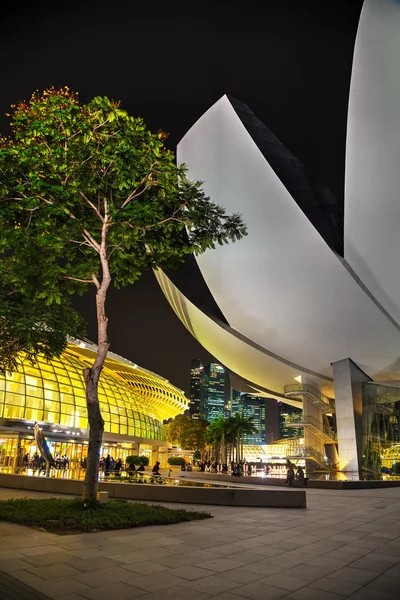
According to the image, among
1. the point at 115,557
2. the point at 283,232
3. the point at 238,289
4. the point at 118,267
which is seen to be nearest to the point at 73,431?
the point at 238,289

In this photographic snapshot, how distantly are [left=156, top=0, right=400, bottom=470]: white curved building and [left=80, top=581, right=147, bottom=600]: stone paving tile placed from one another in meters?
20.9

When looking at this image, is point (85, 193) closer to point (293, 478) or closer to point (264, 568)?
point (264, 568)

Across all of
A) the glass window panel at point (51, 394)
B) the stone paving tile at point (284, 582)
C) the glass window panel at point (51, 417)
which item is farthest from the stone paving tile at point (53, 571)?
the glass window panel at point (51, 394)

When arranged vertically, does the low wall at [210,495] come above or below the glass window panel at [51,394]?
below

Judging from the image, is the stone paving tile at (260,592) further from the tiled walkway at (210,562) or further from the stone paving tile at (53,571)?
the stone paving tile at (53,571)

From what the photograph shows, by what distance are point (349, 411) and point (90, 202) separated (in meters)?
28.2

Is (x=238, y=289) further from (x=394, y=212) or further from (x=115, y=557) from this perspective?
(x=115, y=557)

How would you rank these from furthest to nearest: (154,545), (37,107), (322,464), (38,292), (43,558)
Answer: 1. (322,464)
2. (38,292)
3. (37,107)
4. (154,545)
5. (43,558)

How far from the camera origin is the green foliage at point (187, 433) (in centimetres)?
8344

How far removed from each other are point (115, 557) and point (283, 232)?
25.0 m

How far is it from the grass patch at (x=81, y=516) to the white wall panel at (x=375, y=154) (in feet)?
60.5

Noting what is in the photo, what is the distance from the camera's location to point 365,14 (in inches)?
722

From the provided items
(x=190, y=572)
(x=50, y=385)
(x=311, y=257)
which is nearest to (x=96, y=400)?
(x=190, y=572)

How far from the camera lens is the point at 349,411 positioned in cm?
3300
